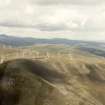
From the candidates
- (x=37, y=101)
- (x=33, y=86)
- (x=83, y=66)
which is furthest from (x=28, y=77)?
(x=83, y=66)

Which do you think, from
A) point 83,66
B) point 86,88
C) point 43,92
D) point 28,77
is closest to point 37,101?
point 43,92

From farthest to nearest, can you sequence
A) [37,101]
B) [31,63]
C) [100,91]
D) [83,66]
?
[83,66] → [100,91] → [31,63] → [37,101]

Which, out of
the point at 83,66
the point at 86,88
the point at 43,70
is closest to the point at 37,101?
the point at 43,70

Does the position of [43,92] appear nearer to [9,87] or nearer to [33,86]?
[33,86]

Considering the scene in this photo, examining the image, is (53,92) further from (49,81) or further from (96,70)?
(96,70)

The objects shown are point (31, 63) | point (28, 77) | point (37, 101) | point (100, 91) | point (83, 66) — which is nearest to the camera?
point (37, 101)

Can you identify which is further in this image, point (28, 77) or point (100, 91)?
point (100, 91)

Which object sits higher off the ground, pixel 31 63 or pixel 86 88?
pixel 31 63

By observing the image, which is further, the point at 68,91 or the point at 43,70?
→ the point at 43,70

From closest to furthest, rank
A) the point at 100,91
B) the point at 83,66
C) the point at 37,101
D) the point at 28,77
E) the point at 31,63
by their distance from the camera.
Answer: the point at 37,101, the point at 28,77, the point at 31,63, the point at 100,91, the point at 83,66
